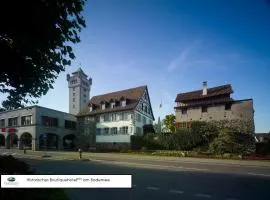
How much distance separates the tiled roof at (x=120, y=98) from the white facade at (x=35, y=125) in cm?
520

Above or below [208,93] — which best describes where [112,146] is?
below

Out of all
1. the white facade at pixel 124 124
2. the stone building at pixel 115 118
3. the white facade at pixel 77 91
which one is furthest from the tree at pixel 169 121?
the white facade at pixel 77 91

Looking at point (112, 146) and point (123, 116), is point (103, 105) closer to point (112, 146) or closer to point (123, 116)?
point (123, 116)

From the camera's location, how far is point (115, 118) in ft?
180

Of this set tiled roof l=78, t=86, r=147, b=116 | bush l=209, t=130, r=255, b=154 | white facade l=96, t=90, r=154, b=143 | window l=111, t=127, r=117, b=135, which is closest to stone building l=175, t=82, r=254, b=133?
bush l=209, t=130, r=255, b=154

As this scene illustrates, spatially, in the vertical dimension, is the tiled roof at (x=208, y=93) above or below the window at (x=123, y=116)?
above

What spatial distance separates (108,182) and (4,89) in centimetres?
841

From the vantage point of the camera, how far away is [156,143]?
148 ft

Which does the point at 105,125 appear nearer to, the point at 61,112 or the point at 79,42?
the point at 61,112

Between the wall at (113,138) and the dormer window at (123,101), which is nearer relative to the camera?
the wall at (113,138)

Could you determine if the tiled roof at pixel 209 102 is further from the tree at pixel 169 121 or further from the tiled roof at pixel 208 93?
the tree at pixel 169 121

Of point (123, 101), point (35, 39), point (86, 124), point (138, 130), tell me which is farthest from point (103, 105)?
point (35, 39)

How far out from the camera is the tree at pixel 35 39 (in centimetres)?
754

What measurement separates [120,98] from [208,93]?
18.7 metres
